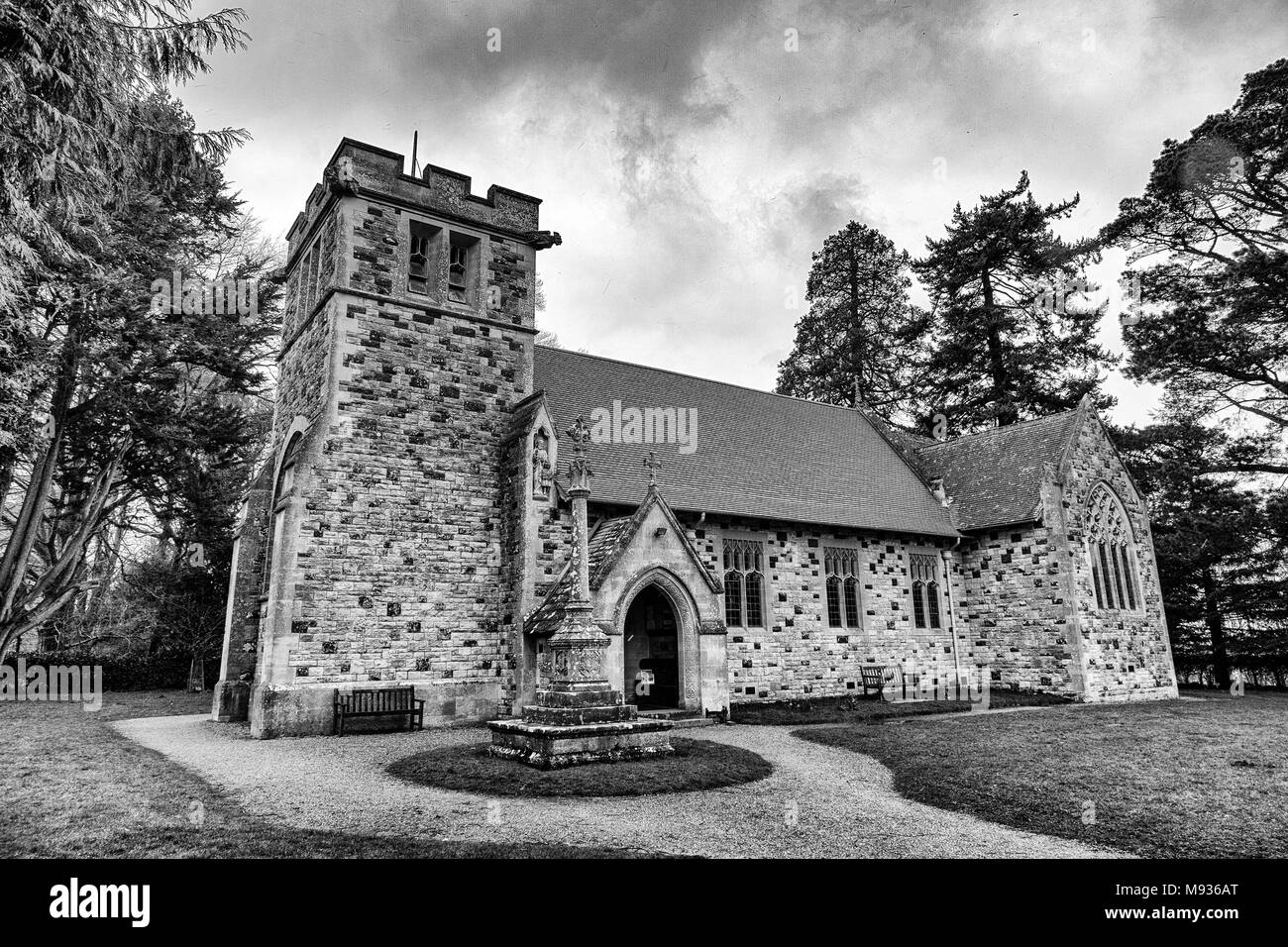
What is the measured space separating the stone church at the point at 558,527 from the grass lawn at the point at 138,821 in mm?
3392

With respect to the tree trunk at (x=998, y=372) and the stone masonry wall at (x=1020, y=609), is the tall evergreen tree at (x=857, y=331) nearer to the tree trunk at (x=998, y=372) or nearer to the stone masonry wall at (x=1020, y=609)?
the tree trunk at (x=998, y=372)

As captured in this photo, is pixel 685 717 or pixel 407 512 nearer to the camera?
pixel 685 717

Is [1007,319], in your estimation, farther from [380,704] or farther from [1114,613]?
[380,704]

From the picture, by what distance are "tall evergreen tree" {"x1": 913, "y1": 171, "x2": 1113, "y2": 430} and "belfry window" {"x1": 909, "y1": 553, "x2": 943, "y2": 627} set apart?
15.6 meters

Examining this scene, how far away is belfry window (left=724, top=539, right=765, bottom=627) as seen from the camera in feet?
59.5

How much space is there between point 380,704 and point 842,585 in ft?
40.3

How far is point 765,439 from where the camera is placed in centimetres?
2202

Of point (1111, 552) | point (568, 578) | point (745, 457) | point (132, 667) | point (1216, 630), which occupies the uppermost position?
point (745, 457)

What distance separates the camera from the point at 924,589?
21656 mm

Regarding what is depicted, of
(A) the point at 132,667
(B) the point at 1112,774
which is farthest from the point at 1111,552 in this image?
(A) the point at 132,667

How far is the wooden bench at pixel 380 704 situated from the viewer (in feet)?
43.8

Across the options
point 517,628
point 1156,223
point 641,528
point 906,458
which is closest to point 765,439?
point 906,458

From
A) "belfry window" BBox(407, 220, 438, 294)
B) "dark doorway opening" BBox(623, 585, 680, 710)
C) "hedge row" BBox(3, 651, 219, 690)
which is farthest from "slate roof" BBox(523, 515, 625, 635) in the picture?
"hedge row" BBox(3, 651, 219, 690)
